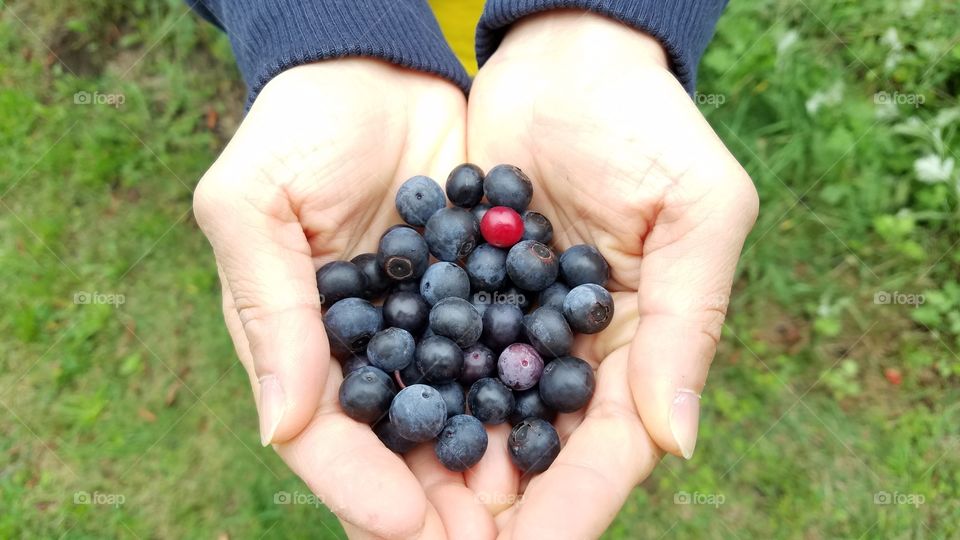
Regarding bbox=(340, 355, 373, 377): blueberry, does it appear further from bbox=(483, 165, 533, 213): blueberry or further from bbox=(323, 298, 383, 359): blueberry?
bbox=(483, 165, 533, 213): blueberry

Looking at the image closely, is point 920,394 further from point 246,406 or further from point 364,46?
point 246,406

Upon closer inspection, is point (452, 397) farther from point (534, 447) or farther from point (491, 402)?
point (534, 447)

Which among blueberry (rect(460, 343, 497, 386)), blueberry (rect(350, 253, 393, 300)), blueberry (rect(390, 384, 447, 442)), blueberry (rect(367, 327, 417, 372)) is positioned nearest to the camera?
blueberry (rect(390, 384, 447, 442))

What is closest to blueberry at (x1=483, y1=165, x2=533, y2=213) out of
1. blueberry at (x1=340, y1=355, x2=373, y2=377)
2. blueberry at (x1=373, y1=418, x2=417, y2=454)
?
blueberry at (x1=340, y1=355, x2=373, y2=377)

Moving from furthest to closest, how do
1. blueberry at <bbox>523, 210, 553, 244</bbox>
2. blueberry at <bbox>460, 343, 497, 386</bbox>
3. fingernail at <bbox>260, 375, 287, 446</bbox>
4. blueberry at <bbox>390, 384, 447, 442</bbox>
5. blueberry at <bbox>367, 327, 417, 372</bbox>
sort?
blueberry at <bbox>523, 210, 553, 244</bbox>
blueberry at <bbox>460, 343, 497, 386</bbox>
blueberry at <bbox>367, 327, 417, 372</bbox>
blueberry at <bbox>390, 384, 447, 442</bbox>
fingernail at <bbox>260, 375, 287, 446</bbox>

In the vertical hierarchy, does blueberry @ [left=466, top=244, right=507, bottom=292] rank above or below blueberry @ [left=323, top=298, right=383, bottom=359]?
below

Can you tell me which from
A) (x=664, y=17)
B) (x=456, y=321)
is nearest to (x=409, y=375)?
(x=456, y=321)
